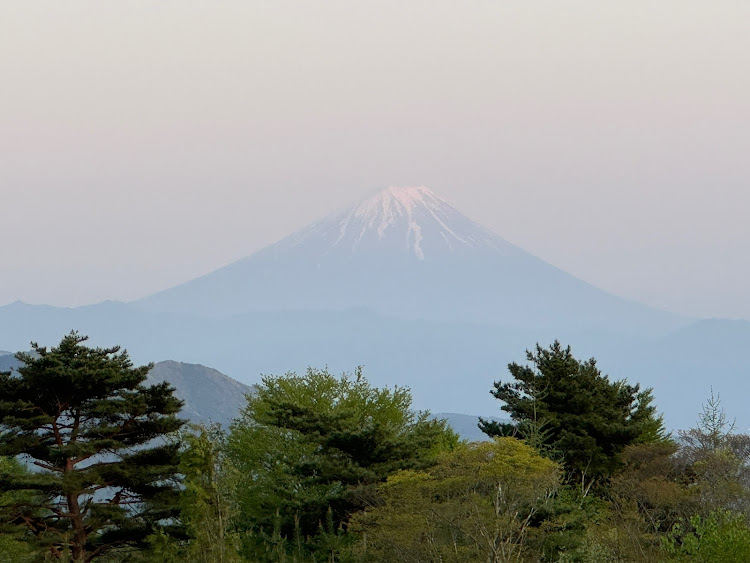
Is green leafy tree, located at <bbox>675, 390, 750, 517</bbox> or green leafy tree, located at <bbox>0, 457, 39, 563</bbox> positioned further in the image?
green leafy tree, located at <bbox>675, 390, 750, 517</bbox>

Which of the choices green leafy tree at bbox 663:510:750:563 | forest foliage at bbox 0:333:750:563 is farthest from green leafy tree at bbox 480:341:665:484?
green leafy tree at bbox 663:510:750:563

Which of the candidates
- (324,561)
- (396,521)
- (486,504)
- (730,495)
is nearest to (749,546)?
(486,504)

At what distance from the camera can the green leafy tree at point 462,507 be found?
108ft

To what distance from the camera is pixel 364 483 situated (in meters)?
Answer: 43.5

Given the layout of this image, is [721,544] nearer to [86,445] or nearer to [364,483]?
[364,483]

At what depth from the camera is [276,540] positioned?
1526 inches

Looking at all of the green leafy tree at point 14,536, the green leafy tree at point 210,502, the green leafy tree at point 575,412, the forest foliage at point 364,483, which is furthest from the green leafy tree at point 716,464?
the green leafy tree at point 14,536

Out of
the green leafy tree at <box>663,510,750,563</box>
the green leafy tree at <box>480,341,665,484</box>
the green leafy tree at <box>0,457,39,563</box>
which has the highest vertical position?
the green leafy tree at <box>480,341,665,484</box>

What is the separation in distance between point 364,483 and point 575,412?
645 inches

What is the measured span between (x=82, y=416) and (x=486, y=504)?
60.3 ft

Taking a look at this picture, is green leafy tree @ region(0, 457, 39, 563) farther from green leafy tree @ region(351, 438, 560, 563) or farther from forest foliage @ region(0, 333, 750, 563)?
green leafy tree @ region(351, 438, 560, 563)

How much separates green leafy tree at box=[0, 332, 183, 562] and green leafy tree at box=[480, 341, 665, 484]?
16126 mm

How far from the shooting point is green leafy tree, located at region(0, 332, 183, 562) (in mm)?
43125

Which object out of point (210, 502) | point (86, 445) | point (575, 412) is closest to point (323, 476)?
point (86, 445)
